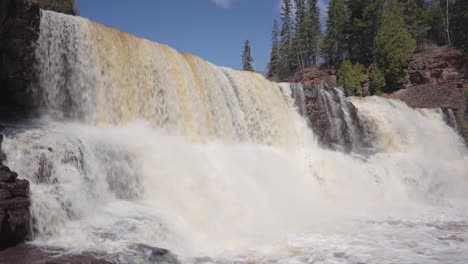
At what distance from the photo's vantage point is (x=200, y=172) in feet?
31.8

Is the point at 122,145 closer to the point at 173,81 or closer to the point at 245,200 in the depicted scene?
the point at 245,200

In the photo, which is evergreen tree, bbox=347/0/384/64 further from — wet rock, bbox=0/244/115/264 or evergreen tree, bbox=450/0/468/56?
wet rock, bbox=0/244/115/264

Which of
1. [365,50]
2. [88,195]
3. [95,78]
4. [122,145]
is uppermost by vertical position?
[365,50]

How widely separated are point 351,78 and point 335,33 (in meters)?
11.5

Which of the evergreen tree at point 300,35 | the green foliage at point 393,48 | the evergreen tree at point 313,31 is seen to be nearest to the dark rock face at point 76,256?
the green foliage at point 393,48

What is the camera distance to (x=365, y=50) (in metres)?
38.4

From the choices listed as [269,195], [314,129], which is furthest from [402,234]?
[314,129]

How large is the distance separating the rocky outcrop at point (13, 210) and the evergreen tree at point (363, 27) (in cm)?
3368

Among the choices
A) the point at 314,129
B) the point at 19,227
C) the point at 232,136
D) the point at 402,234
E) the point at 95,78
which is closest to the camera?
the point at 19,227

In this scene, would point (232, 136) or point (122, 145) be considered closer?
point (122, 145)

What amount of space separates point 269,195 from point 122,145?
4.77 metres

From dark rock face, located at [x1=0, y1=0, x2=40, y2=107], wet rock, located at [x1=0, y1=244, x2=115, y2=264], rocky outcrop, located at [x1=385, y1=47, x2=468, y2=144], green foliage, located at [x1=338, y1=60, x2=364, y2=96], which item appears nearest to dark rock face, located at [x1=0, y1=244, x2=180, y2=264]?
wet rock, located at [x1=0, y1=244, x2=115, y2=264]

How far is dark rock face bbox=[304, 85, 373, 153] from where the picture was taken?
17.5 meters

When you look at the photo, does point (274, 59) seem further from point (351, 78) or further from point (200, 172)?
point (200, 172)
